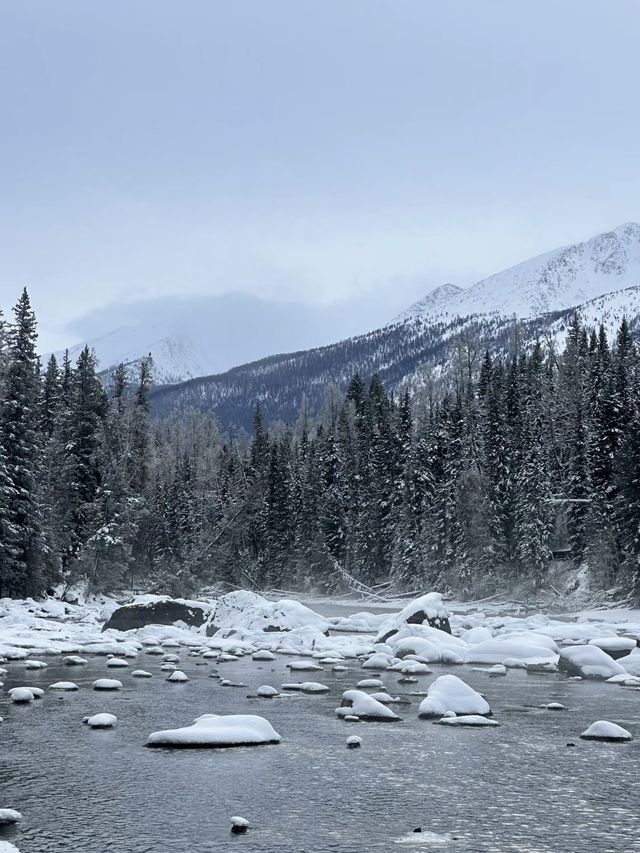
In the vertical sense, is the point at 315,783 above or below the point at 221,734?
below

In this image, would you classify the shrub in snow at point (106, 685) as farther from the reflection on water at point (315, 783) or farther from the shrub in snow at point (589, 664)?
the shrub in snow at point (589, 664)

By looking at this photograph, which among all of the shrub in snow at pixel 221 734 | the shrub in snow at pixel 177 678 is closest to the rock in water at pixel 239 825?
the shrub in snow at pixel 221 734

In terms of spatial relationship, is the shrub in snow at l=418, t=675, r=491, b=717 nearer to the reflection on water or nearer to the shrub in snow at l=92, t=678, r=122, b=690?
the reflection on water

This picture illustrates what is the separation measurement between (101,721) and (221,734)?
2.73 meters

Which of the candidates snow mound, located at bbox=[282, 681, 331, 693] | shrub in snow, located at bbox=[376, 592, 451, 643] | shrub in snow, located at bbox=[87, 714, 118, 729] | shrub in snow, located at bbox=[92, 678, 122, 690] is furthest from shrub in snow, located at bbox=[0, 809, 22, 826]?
shrub in snow, located at bbox=[376, 592, 451, 643]

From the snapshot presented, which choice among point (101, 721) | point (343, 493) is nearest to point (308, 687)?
point (101, 721)

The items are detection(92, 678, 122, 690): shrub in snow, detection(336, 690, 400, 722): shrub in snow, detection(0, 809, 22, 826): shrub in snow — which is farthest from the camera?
detection(92, 678, 122, 690): shrub in snow

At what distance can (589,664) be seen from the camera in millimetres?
24891

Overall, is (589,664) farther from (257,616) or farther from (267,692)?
(257,616)

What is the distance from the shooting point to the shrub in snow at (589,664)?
81.2 ft

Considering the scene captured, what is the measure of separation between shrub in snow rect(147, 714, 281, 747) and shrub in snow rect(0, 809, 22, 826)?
455 centimetres

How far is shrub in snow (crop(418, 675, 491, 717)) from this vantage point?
1788 cm

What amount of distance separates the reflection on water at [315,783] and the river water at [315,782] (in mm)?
34

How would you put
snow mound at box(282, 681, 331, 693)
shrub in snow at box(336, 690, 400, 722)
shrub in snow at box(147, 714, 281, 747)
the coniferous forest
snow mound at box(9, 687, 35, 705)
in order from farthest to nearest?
1. the coniferous forest
2. snow mound at box(282, 681, 331, 693)
3. snow mound at box(9, 687, 35, 705)
4. shrub in snow at box(336, 690, 400, 722)
5. shrub in snow at box(147, 714, 281, 747)
